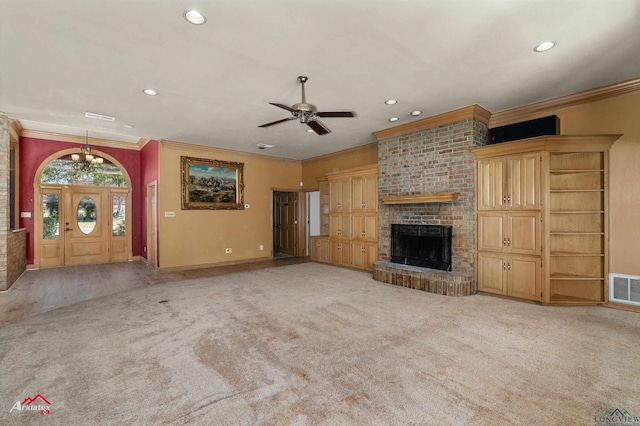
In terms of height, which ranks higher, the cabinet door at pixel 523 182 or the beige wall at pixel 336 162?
the beige wall at pixel 336 162

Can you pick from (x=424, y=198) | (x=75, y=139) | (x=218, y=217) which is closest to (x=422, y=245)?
(x=424, y=198)

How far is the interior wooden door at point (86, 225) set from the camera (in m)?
7.20

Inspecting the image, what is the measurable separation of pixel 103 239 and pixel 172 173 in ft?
9.89

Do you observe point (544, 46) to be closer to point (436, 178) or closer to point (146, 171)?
point (436, 178)

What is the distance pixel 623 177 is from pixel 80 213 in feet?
35.4

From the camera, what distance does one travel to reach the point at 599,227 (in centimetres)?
413

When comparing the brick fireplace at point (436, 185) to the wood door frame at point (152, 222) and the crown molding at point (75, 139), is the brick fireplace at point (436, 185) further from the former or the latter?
the crown molding at point (75, 139)

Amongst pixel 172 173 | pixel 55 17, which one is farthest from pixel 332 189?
pixel 55 17

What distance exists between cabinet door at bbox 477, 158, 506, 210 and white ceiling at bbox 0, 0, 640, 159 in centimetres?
95

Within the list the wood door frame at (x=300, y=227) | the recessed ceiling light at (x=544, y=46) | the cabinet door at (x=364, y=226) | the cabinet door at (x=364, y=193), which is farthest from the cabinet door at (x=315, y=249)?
the recessed ceiling light at (x=544, y=46)

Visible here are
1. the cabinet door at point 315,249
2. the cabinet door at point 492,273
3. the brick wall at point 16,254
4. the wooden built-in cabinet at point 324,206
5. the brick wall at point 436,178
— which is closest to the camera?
the cabinet door at point 492,273

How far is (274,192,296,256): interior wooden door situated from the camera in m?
9.21

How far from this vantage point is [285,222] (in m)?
9.52

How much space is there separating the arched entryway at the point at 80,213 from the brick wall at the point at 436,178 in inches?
274
